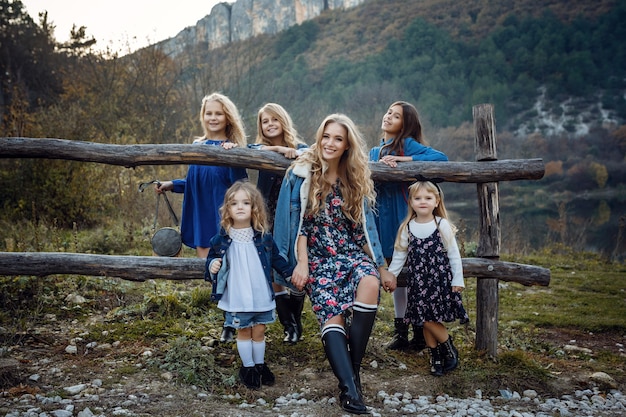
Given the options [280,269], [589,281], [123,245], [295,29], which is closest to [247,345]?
[280,269]

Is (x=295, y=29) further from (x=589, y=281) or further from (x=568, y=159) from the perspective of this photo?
(x=589, y=281)

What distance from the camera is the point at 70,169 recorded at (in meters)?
9.41

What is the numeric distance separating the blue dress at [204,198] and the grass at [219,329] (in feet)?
2.71

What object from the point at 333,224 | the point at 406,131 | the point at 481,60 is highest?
the point at 481,60

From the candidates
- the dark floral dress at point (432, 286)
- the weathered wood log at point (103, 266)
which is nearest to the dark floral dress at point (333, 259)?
the dark floral dress at point (432, 286)

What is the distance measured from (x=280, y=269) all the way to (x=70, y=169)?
740 cm

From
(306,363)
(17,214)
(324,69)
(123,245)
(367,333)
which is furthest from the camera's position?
(324,69)

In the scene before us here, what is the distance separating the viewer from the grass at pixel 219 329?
3.69 metres

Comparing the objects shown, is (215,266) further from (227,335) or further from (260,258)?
(227,335)

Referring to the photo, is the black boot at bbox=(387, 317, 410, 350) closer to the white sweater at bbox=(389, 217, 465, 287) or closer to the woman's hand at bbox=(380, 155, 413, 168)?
the white sweater at bbox=(389, 217, 465, 287)

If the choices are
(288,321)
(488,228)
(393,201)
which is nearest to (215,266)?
(288,321)

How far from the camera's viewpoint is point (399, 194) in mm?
4191

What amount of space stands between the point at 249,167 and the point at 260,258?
87cm

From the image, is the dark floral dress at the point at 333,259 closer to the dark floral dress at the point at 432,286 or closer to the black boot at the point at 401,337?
the dark floral dress at the point at 432,286
